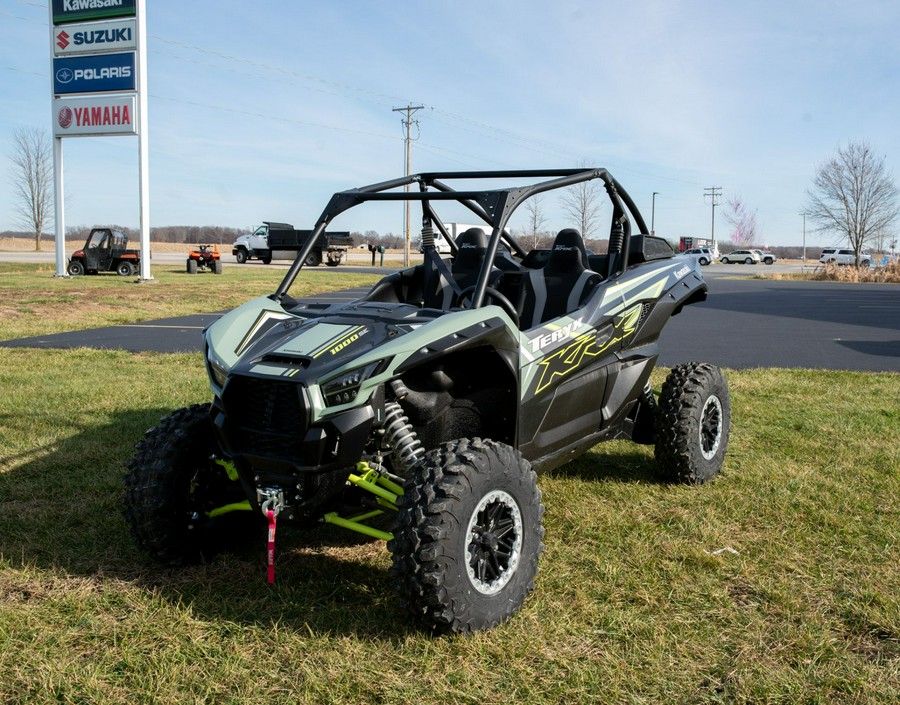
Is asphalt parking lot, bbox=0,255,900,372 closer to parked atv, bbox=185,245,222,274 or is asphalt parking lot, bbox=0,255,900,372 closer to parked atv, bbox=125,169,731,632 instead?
parked atv, bbox=125,169,731,632

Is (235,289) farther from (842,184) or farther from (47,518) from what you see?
(842,184)

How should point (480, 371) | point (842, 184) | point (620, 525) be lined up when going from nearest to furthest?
1. point (480, 371)
2. point (620, 525)
3. point (842, 184)

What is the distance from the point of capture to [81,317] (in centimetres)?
1482

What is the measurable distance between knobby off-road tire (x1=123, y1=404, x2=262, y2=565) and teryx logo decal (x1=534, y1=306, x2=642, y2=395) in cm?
154

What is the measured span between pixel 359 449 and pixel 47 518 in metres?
2.15

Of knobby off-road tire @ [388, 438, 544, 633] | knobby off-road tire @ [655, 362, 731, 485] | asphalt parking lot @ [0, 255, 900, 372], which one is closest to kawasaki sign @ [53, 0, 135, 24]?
asphalt parking lot @ [0, 255, 900, 372]

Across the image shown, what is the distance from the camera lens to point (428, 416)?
12.5ft

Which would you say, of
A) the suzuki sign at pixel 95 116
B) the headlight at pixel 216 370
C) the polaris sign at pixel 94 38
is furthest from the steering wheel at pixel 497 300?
the polaris sign at pixel 94 38

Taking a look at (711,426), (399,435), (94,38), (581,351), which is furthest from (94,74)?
(399,435)

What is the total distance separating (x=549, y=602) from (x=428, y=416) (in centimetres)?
97

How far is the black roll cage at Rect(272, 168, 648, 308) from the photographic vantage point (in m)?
3.97

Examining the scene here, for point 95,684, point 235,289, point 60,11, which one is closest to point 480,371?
point 95,684

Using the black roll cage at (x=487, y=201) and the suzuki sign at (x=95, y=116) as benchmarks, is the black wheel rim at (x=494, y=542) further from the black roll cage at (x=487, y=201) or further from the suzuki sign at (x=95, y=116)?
the suzuki sign at (x=95, y=116)

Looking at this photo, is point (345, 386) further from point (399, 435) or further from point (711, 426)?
point (711, 426)
